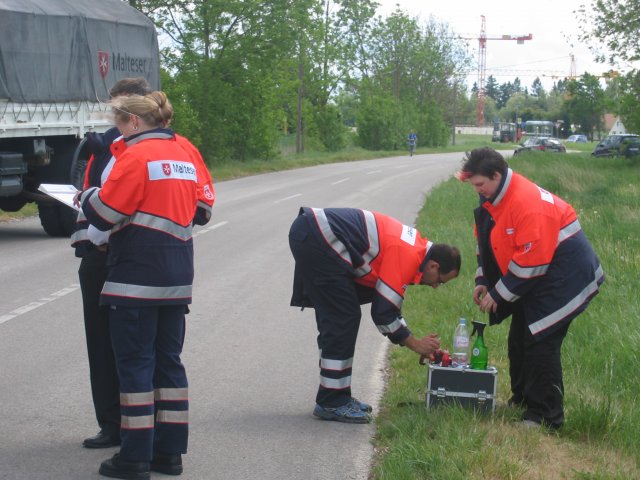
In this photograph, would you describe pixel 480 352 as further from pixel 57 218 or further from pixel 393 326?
pixel 57 218

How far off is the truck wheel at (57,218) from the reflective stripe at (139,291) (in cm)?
1071

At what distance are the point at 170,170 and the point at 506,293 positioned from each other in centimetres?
212

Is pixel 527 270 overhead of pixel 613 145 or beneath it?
overhead

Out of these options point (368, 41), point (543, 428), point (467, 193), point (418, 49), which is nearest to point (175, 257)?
point (543, 428)

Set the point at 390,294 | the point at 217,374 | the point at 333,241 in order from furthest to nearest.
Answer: the point at 217,374 < the point at 333,241 < the point at 390,294

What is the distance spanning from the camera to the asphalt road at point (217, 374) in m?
5.48

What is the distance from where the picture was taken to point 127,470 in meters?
5.01

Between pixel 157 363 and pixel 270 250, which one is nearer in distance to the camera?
pixel 157 363

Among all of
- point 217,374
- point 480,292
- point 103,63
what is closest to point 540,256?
point 480,292

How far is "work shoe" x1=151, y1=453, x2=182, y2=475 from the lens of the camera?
5211 mm

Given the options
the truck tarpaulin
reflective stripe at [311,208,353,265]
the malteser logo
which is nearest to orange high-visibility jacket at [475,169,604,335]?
reflective stripe at [311,208,353,265]

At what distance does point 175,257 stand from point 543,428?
2.46 metres

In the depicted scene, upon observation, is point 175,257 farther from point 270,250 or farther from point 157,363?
point 270,250

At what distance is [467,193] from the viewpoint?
2408cm
